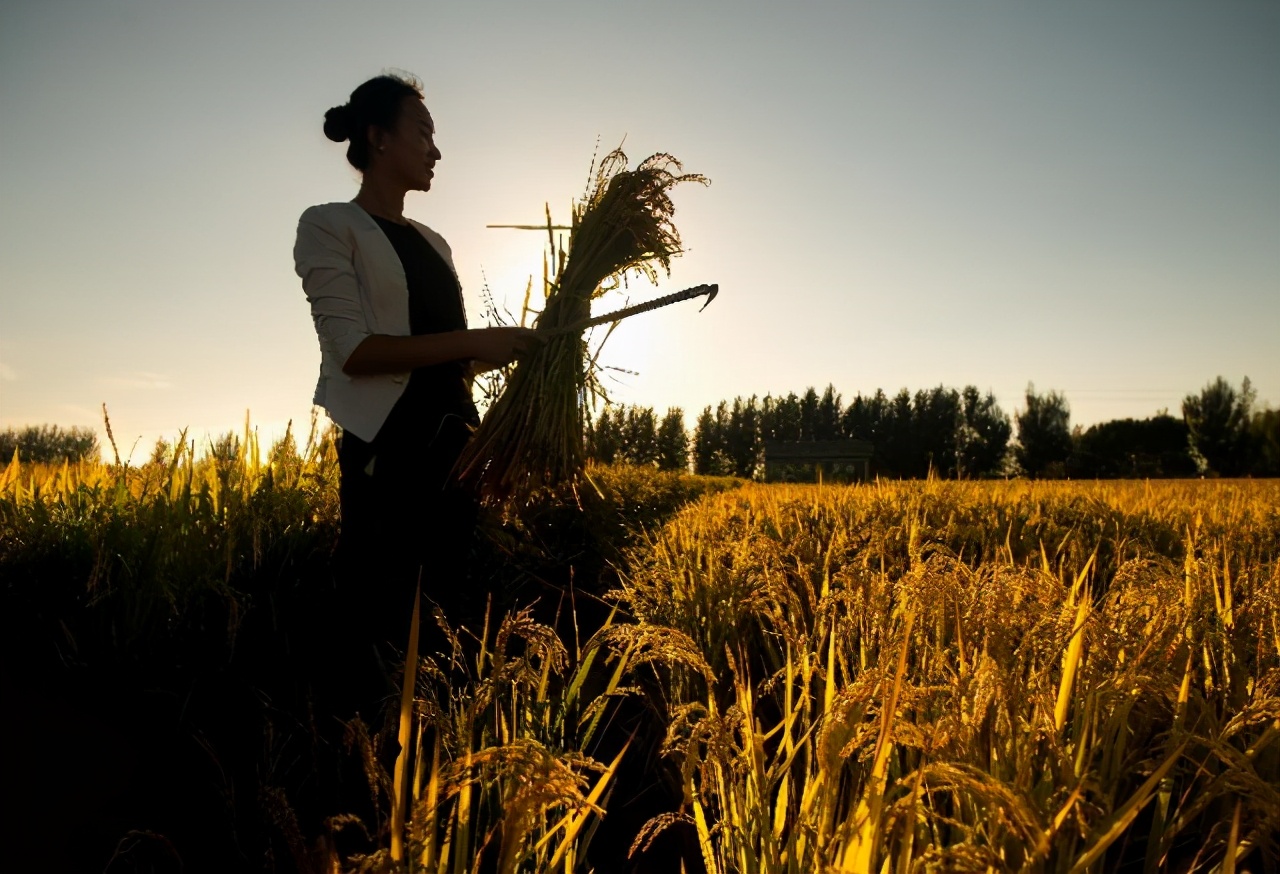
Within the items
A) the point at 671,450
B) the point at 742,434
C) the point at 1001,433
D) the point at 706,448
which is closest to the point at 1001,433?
the point at 1001,433

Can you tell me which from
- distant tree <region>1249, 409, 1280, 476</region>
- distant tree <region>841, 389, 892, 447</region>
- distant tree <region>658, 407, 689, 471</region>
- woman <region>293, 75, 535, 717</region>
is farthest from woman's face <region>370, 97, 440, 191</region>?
distant tree <region>841, 389, 892, 447</region>

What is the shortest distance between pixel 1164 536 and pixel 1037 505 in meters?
1.09

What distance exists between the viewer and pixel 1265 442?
1833 inches

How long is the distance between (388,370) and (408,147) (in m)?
0.72

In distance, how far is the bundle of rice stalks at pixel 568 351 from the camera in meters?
2.40

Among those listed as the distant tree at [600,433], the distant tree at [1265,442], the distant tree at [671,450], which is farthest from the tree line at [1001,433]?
the distant tree at [600,433]

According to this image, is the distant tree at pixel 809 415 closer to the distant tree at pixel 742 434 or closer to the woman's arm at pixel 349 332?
the distant tree at pixel 742 434

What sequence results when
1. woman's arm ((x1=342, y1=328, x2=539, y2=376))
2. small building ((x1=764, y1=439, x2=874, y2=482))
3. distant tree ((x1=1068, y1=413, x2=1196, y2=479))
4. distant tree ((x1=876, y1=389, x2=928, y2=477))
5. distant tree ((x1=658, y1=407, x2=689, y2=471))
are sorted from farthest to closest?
distant tree ((x1=876, y1=389, x2=928, y2=477)) < distant tree ((x1=1068, y1=413, x2=1196, y2=479)) < small building ((x1=764, y1=439, x2=874, y2=482)) < distant tree ((x1=658, y1=407, x2=689, y2=471)) < woman's arm ((x1=342, y1=328, x2=539, y2=376))

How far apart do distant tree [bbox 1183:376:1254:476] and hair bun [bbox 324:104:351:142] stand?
55.4 metres

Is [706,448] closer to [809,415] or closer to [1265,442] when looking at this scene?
[809,415]

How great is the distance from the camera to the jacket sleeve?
83.9 inches

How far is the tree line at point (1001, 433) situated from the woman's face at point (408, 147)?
36919mm

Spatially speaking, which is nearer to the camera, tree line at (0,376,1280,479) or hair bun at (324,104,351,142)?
hair bun at (324,104,351,142)

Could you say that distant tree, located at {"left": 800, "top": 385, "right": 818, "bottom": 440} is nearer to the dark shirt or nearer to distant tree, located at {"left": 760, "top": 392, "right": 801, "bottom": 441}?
distant tree, located at {"left": 760, "top": 392, "right": 801, "bottom": 441}
